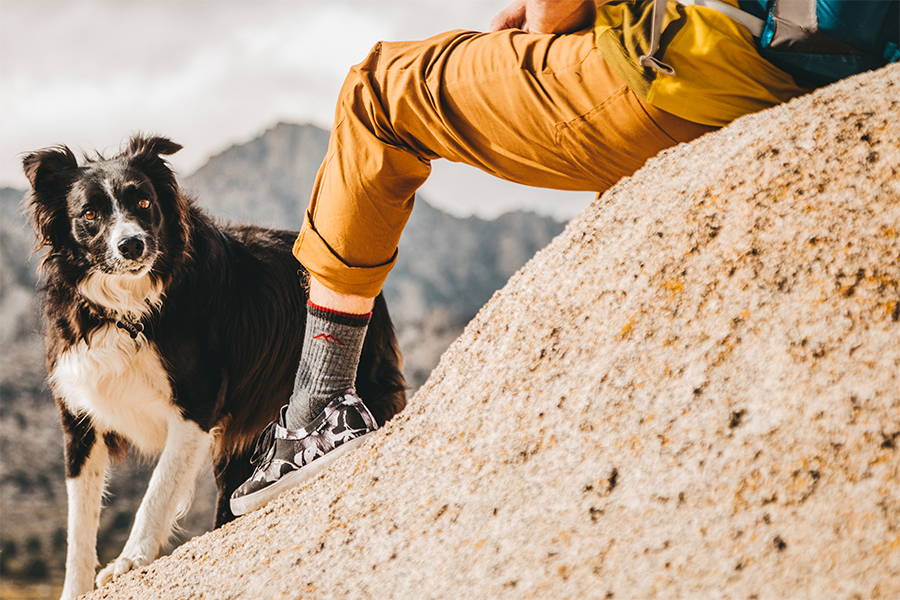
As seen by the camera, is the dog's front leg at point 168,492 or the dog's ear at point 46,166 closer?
the dog's front leg at point 168,492

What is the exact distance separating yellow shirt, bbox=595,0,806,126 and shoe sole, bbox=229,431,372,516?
1.24 m

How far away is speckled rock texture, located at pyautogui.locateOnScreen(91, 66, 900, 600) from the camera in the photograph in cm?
135

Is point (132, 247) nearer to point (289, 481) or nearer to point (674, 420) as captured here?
point (289, 481)

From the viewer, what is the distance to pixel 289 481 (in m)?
2.39

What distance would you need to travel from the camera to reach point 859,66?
178 cm

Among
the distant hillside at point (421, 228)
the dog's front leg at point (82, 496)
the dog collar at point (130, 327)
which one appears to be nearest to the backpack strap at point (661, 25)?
the dog collar at point (130, 327)

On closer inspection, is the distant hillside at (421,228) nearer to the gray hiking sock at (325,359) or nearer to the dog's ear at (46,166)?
the dog's ear at (46,166)

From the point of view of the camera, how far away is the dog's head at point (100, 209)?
137 inches

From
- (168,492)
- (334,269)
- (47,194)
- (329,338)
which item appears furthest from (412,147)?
(47,194)

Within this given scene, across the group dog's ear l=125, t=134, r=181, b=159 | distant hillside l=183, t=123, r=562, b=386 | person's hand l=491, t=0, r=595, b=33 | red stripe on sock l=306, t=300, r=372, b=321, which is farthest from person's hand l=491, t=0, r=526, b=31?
distant hillside l=183, t=123, r=562, b=386

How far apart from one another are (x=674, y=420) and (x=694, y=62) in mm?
801

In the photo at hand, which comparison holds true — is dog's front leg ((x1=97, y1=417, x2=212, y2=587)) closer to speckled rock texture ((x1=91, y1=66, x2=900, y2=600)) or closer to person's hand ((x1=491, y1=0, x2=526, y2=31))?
speckled rock texture ((x1=91, y1=66, x2=900, y2=600))

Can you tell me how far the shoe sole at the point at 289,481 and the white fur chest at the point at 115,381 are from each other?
1.29 m

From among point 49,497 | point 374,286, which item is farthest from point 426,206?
point 374,286
